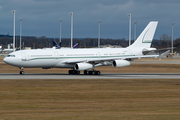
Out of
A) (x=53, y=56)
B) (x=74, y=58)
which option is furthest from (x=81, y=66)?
(x=53, y=56)

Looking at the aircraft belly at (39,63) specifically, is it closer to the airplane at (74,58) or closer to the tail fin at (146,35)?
the airplane at (74,58)

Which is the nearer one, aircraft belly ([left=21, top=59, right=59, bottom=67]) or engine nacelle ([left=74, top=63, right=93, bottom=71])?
aircraft belly ([left=21, top=59, right=59, bottom=67])

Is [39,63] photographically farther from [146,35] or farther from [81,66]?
[146,35]

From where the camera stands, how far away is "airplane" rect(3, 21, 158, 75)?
47.0 m

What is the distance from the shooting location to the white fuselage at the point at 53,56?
154ft
